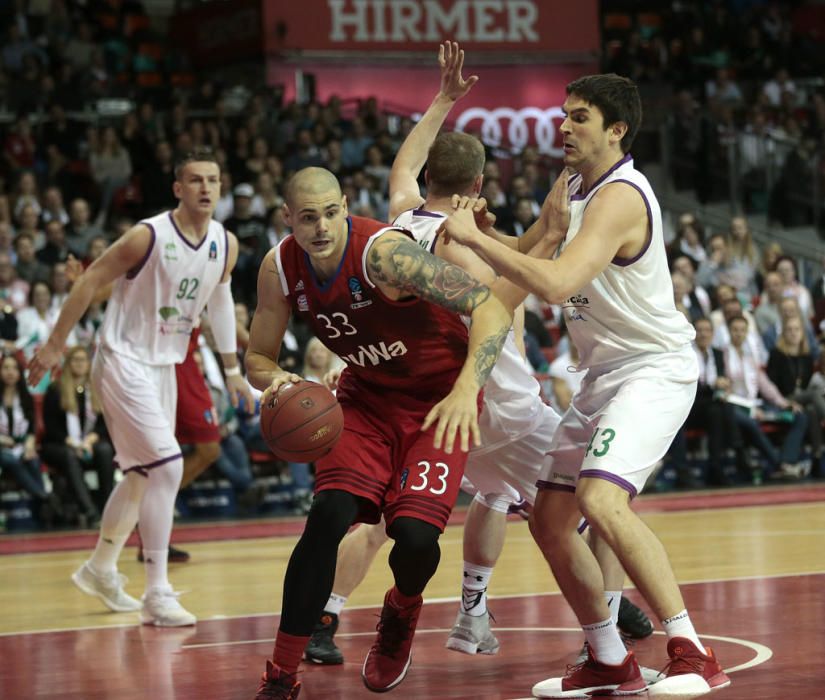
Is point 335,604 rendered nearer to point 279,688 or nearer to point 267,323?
point 279,688

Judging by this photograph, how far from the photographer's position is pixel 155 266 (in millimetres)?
7492

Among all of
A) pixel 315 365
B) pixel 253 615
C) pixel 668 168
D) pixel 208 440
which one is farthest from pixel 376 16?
pixel 253 615

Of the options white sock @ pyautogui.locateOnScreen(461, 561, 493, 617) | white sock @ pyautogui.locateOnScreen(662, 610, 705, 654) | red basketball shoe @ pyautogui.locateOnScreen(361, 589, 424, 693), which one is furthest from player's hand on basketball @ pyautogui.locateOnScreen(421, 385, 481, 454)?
white sock @ pyautogui.locateOnScreen(461, 561, 493, 617)

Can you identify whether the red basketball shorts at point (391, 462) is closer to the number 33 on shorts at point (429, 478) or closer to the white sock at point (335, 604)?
the number 33 on shorts at point (429, 478)

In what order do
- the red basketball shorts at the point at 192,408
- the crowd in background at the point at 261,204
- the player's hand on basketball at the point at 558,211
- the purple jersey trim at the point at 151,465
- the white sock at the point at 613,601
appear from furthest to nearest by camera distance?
the crowd in background at the point at 261,204 < the red basketball shorts at the point at 192,408 < the purple jersey trim at the point at 151,465 < the white sock at the point at 613,601 < the player's hand on basketball at the point at 558,211

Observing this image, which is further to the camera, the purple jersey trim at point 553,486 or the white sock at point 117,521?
the white sock at point 117,521

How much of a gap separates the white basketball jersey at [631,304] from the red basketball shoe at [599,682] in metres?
1.06

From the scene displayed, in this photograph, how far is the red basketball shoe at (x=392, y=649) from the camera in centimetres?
517

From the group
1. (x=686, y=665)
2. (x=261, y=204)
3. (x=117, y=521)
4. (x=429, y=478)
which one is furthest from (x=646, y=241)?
(x=261, y=204)

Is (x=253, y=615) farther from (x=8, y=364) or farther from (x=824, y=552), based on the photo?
(x=8, y=364)

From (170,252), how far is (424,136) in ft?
5.69

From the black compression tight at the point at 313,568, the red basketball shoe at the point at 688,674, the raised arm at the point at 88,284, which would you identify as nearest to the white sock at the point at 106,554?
the raised arm at the point at 88,284

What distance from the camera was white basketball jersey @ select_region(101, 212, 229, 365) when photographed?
24.6ft

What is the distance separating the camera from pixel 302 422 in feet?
16.1
